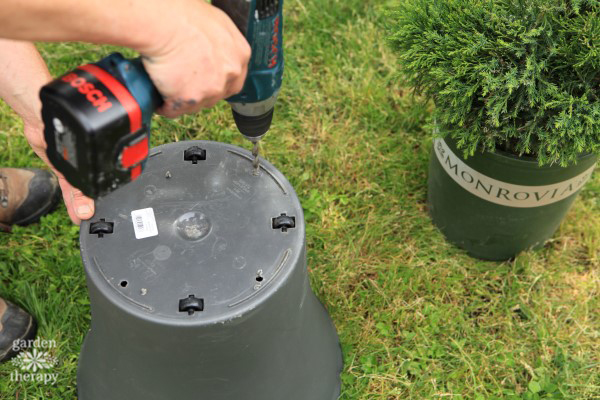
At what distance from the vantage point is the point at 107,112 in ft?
3.50

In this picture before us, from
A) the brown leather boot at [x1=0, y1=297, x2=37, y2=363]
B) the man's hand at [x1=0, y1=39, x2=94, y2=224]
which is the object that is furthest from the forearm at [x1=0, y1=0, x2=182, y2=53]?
the brown leather boot at [x1=0, y1=297, x2=37, y2=363]

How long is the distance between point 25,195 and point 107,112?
1376mm

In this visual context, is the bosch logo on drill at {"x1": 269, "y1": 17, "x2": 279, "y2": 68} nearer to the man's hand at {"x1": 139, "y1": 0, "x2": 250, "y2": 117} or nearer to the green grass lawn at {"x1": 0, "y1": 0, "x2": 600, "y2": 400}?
the man's hand at {"x1": 139, "y1": 0, "x2": 250, "y2": 117}

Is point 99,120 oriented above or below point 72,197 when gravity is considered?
above

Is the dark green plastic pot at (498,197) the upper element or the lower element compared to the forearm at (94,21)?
lower

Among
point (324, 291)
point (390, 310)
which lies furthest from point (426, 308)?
point (324, 291)

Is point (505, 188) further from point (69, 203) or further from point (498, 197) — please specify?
point (69, 203)

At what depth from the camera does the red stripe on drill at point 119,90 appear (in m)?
1.09

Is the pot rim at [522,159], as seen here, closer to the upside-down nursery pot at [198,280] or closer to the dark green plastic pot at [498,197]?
the dark green plastic pot at [498,197]

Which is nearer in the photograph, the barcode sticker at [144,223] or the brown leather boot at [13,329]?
the barcode sticker at [144,223]

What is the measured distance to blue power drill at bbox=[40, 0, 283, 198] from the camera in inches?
41.4

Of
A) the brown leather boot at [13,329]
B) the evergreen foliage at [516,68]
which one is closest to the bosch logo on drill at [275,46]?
the evergreen foliage at [516,68]

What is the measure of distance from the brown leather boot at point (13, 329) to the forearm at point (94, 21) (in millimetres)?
1303

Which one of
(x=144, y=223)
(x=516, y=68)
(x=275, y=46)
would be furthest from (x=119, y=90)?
(x=516, y=68)
